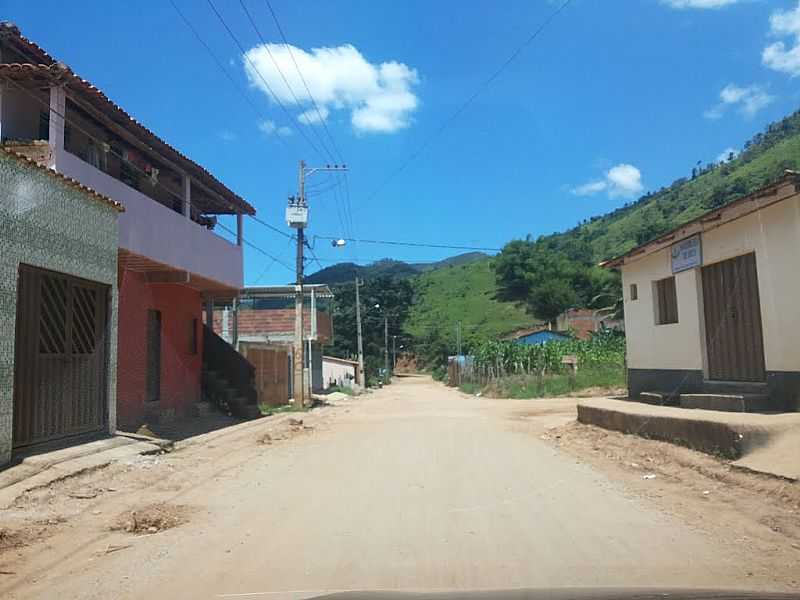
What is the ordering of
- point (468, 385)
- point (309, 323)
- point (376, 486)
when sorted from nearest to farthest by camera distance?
1. point (376, 486)
2. point (309, 323)
3. point (468, 385)

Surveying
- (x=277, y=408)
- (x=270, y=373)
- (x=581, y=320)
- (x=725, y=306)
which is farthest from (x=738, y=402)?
(x=581, y=320)

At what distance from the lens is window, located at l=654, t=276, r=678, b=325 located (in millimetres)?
16297

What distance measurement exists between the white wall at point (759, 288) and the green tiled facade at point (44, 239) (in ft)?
35.7

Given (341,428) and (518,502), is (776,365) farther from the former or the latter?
(341,428)

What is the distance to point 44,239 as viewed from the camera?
10.3 metres

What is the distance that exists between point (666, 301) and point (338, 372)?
4635 cm

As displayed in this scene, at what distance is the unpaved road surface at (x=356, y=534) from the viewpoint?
17.3ft

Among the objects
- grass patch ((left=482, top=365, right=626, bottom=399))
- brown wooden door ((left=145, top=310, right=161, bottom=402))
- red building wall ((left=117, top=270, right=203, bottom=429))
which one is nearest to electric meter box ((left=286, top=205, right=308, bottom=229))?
red building wall ((left=117, top=270, right=203, bottom=429))

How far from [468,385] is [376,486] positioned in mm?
41341

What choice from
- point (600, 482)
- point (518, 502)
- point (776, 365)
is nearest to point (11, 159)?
point (518, 502)

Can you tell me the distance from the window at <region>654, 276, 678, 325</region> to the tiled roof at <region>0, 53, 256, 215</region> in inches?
450

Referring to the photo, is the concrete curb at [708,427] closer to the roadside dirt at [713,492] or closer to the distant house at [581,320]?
the roadside dirt at [713,492]

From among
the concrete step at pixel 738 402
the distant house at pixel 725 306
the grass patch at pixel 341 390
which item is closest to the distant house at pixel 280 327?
the grass patch at pixel 341 390

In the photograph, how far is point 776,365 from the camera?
38.3ft
